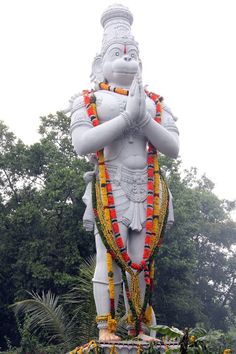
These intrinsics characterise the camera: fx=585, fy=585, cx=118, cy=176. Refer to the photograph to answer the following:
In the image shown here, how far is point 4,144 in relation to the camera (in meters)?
18.4

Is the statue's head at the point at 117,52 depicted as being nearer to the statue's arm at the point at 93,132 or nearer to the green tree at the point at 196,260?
the statue's arm at the point at 93,132

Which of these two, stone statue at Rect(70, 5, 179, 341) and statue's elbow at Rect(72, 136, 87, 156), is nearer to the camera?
stone statue at Rect(70, 5, 179, 341)

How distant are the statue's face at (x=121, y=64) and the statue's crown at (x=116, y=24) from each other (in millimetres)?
97

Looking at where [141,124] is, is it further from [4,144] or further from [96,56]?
[4,144]

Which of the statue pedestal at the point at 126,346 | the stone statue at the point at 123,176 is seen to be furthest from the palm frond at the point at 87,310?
the statue pedestal at the point at 126,346

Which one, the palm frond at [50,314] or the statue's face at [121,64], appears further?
the palm frond at [50,314]

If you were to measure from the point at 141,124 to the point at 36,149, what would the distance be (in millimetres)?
11749

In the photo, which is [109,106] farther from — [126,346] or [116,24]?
[126,346]

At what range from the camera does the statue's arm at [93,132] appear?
635cm

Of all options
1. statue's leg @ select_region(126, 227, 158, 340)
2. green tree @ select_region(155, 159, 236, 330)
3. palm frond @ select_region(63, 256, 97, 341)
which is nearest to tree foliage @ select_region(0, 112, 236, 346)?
green tree @ select_region(155, 159, 236, 330)

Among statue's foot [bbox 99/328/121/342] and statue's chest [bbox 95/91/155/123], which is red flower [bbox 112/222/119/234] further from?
statue's chest [bbox 95/91/155/123]

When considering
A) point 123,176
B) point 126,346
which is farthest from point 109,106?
point 126,346

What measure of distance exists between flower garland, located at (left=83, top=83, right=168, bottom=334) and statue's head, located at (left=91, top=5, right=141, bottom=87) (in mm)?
215

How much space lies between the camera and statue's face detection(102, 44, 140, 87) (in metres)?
6.86
